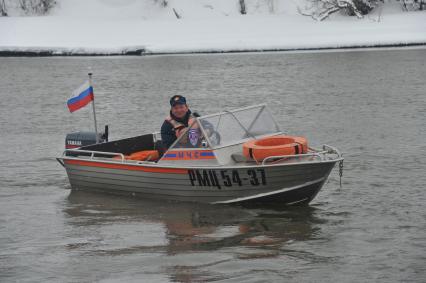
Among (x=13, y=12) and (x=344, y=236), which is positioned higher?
(x=13, y=12)

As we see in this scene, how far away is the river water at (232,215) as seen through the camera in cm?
1028

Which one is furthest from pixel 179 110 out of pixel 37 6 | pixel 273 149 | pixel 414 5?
pixel 37 6

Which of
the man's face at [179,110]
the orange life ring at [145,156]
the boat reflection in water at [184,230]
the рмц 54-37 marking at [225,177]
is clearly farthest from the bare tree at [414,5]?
the рмц 54-37 marking at [225,177]

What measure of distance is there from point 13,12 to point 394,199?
5487 centimetres

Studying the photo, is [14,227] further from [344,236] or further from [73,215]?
[344,236]

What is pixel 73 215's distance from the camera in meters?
13.7

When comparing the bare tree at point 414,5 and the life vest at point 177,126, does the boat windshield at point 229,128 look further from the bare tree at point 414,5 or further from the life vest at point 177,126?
the bare tree at point 414,5

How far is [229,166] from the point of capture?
41.6 ft

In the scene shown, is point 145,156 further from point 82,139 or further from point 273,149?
point 273,149

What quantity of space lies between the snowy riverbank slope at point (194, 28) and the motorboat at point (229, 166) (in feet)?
120

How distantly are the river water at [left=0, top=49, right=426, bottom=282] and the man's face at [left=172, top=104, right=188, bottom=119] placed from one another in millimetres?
1417

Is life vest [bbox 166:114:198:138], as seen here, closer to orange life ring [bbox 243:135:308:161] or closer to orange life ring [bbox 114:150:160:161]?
orange life ring [bbox 114:150:160:161]

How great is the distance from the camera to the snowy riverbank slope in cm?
5125

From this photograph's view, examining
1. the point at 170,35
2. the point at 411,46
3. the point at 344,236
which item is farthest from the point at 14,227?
the point at 170,35
